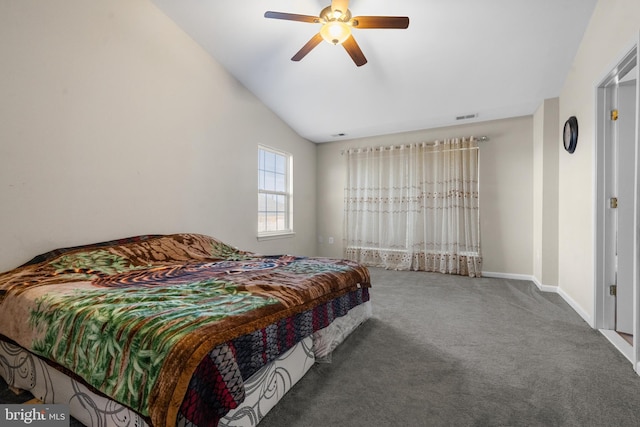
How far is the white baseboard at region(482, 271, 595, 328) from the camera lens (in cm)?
246

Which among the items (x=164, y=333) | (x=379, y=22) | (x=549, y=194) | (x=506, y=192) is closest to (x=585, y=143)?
(x=549, y=194)

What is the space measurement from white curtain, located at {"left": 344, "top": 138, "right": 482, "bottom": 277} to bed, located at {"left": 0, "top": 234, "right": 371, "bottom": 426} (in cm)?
270

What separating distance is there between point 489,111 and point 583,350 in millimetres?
3039

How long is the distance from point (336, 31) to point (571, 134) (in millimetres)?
2510

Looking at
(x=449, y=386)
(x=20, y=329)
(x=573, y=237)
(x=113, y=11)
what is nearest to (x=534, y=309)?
(x=573, y=237)

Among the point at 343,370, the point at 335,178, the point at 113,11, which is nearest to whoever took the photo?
the point at 343,370

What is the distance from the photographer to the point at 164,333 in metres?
0.99

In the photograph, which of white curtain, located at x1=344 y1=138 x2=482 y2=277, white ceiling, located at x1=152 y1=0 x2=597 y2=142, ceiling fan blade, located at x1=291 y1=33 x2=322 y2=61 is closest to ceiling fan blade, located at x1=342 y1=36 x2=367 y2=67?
ceiling fan blade, located at x1=291 y1=33 x2=322 y2=61

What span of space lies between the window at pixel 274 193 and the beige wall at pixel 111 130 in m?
0.44

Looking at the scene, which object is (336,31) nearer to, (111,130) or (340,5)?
(340,5)

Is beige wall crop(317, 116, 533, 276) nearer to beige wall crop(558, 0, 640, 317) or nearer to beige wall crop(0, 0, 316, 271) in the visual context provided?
beige wall crop(558, 0, 640, 317)

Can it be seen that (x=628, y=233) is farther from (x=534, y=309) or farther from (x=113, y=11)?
(x=113, y=11)

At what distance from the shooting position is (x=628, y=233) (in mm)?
2170

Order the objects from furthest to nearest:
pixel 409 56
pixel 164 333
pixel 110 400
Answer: pixel 409 56 → pixel 110 400 → pixel 164 333
